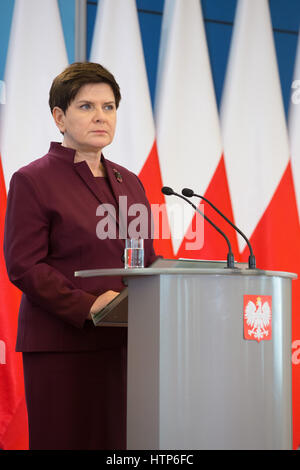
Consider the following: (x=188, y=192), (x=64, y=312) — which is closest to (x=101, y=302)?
(x=64, y=312)

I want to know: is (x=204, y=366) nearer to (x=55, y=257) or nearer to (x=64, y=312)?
(x=64, y=312)

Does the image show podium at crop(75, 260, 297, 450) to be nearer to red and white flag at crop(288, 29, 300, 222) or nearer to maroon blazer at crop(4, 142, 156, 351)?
maroon blazer at crop(4, 142, 156, 351)

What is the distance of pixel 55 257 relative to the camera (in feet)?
7.14

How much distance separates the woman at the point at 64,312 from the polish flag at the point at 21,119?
1076 millimetres

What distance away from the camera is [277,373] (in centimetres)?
172

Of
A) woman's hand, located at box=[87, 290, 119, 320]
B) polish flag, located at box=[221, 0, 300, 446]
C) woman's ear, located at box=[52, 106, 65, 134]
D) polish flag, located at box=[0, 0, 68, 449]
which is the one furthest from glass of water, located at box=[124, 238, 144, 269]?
polish flag, located at box=[221, 0, 300, 446]

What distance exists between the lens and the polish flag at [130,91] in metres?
3.55

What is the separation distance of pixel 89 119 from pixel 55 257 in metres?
0.52

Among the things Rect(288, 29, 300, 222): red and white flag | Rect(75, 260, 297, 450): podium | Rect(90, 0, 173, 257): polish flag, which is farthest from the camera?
Rect(288, 29, 300, 222): red and white flag

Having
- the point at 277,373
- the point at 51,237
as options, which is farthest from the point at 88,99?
the point at 277,373

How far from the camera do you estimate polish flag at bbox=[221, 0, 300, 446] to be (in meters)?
3.78

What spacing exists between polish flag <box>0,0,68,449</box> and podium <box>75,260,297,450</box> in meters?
1.65

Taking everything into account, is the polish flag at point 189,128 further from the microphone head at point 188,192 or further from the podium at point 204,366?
the podium at point 204,366

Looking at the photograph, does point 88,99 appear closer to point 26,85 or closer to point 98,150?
point 98,150
